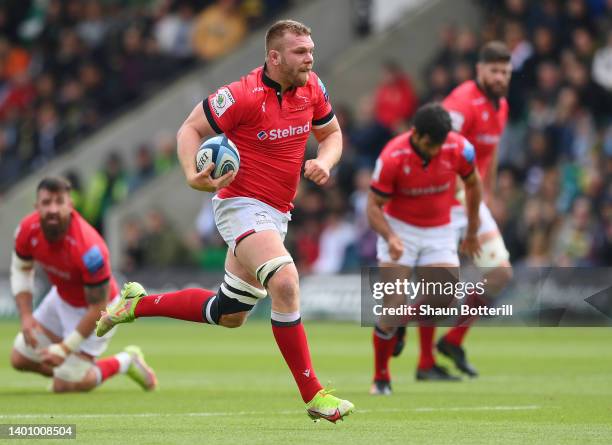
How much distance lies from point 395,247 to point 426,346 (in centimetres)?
150

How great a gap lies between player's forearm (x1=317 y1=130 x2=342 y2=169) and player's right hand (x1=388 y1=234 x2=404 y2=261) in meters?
1.97

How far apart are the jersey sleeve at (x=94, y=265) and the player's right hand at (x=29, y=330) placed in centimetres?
55

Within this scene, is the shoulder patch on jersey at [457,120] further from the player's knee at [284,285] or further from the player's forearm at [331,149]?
the player's knee at [284,285]

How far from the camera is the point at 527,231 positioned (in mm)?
20656

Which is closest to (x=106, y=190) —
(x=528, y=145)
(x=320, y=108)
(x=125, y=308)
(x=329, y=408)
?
(x=528, y=145)

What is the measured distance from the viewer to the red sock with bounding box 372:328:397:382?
1172 centimetres

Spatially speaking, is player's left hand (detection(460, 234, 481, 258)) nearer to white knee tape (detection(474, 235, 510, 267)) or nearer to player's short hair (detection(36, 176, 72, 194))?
white knee tape (detection(474, 235, 510, 267))

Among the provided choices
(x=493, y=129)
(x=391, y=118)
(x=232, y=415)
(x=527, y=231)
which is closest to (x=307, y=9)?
(x=391, y=118)

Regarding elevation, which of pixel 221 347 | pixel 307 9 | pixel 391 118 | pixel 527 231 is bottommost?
pixel 221 347

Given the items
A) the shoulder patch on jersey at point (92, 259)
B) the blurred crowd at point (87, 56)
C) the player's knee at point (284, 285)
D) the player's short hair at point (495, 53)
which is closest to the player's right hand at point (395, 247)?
the player's short hair at point (495, 53)

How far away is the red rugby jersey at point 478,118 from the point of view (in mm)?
13086

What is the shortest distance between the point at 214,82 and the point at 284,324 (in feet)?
60.5

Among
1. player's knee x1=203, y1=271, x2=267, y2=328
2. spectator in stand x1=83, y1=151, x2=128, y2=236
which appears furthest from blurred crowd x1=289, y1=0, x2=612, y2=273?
player's knee x1=203, y1=271, x2=267, y2=328

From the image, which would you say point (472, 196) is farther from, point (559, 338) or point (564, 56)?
point (564, 56)
